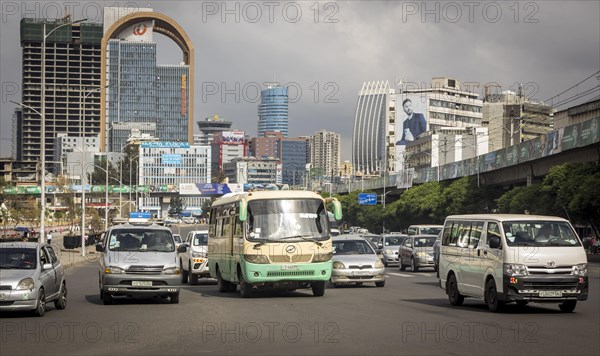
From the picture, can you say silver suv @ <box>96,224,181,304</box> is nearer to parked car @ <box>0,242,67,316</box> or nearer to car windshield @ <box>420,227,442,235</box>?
parked car @ <box>0,242,67,316</box>

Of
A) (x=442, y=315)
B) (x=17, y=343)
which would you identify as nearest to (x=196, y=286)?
(x=442, y=315)

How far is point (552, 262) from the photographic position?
792 inches

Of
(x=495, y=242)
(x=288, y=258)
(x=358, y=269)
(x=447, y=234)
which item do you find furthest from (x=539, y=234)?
(x=358, y=269)

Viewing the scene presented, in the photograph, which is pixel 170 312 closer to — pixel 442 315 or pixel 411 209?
pixel 442 315

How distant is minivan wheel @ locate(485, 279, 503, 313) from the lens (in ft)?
68.2

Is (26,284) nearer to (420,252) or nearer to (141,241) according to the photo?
(141,241)

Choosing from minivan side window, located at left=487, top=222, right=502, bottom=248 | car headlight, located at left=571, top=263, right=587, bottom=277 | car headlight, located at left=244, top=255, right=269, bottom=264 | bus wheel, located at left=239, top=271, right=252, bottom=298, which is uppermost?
minivan side window, located at left=487, top=222, right=502, bottom=248

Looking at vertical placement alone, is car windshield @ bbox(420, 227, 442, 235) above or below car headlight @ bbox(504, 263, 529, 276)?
below

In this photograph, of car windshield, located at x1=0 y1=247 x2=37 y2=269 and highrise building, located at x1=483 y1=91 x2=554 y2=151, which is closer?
car windshield, located at x1=0 y1=247 x2=37 y2=269

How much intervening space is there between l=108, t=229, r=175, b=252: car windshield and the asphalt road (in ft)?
4.56

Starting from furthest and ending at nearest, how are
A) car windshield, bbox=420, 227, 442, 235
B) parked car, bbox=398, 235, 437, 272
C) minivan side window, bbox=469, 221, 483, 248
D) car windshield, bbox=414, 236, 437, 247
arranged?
car windshield, bbox=420, 227, 442, 235 < car windshield, bbox=414, 236, 437, 247 < parked car, bbox=398, 235, 437, 272 < minivan side window, bbox=469, 221, 483, 248

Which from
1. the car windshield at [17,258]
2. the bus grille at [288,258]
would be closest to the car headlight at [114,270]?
the car windshield at [17,258]

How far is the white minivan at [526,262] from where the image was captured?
20047 mm

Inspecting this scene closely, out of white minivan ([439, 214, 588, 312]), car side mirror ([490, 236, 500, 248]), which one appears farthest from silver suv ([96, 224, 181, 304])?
car side mirror ([490, 236, 500, 248])
